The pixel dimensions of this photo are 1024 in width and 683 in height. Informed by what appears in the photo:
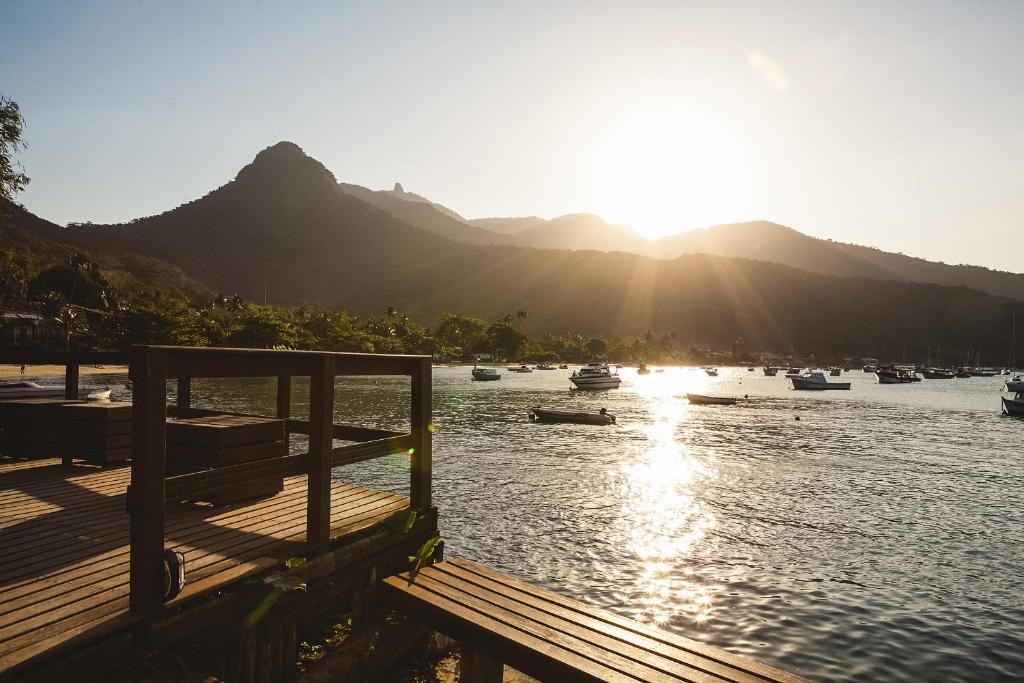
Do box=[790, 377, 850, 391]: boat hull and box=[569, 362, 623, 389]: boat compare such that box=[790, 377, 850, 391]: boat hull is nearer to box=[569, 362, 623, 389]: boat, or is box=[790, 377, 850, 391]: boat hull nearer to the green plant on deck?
box=[569, 362, 623, 389]: boat

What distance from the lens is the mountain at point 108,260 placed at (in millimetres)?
141000

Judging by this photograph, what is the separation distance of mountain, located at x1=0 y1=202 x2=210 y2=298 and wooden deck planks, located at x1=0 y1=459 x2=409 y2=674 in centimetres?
14258

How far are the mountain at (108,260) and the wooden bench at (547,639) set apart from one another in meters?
147

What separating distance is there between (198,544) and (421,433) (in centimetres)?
289

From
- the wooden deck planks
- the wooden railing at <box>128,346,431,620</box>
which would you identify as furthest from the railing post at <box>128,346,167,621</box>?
the wooden deck planks

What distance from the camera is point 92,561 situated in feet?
17.6

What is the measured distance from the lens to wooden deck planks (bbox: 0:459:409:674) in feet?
14.0

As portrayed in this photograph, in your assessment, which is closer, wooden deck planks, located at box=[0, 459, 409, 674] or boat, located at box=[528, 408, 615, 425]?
wooden deck planks, located at box=[0, 459, 409, 674]

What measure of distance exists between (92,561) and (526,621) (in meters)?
4.45

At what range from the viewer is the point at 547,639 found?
504 cm

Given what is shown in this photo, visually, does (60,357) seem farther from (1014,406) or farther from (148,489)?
(1014,406)

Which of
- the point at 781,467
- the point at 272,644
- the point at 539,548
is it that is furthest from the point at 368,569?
the point at 781,467

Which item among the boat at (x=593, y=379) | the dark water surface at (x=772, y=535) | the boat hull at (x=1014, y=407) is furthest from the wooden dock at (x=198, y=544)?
the boat at (x=593, y=379)

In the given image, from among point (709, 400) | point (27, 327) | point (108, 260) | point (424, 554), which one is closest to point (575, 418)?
point (709, 400)
